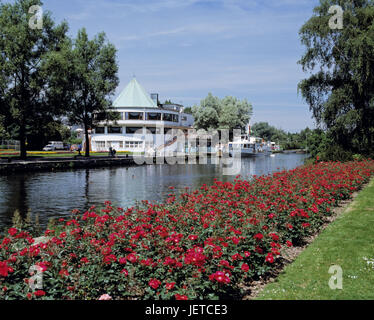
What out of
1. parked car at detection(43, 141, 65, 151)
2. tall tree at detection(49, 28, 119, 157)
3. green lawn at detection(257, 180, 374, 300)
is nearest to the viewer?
green lawn at detection(257, 180, 374, 300)

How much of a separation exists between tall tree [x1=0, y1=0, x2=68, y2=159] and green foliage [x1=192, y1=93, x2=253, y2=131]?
47996 millimetres

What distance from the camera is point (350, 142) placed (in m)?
34.4

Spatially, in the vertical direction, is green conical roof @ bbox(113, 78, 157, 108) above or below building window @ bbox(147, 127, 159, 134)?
above

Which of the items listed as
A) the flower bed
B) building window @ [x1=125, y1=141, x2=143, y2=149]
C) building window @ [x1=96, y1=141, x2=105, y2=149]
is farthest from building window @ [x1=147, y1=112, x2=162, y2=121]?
the flower bed

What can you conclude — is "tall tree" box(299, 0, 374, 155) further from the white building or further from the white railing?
the white railing

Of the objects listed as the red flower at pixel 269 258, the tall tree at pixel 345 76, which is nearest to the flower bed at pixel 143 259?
the red flower at pixel 269 258

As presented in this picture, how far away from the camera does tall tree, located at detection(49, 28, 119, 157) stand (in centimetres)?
5181

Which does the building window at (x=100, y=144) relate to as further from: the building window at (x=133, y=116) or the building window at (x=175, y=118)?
the building window at (x=175, y=118)

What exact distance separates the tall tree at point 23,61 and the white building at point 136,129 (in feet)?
144

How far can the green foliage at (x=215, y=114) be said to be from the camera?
88500mm

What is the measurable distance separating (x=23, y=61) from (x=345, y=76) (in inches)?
1361

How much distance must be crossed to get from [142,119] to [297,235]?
274ft

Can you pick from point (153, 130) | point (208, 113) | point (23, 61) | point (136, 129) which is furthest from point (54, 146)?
point (23, 61)
